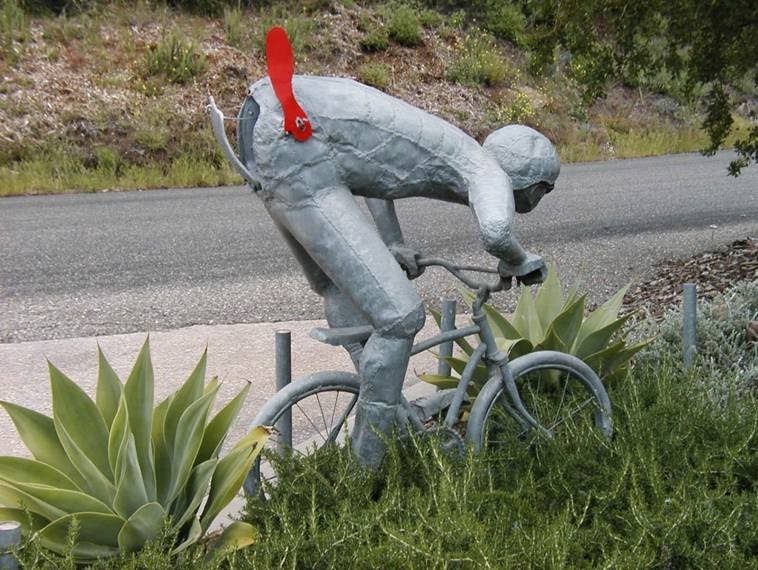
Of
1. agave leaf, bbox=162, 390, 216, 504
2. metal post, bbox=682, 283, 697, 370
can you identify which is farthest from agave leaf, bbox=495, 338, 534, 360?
agave leaf, bbox=162, 390, 216, 504

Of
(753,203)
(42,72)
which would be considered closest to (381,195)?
(753,203)

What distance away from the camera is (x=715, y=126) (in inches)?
289


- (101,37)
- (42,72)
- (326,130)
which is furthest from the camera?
(101,37)

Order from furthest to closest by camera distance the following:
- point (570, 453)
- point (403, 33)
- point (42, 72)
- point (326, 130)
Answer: point (403, 33)
point (42, 72)
point (570, 453)
point (326, 130)

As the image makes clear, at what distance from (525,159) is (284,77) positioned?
966mm

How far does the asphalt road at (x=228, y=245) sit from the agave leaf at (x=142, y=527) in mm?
3747

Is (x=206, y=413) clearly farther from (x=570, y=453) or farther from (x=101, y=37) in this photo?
(x=101, y=37)

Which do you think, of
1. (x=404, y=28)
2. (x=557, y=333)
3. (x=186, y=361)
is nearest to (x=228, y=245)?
(x=186, y=361)

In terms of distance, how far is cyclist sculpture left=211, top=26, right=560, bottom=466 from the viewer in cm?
310

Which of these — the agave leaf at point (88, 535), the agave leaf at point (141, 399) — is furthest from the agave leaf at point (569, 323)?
the agave leaf at point (88, 535)

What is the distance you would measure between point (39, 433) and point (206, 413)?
56cm

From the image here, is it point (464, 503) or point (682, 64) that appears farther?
point (682, 64)

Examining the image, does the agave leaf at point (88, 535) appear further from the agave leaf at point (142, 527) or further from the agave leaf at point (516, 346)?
the agave leaf at point (516, 346)

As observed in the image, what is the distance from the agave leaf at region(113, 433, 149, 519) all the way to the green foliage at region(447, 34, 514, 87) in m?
15.0
